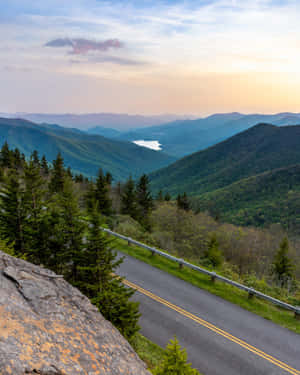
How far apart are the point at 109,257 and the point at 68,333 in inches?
160

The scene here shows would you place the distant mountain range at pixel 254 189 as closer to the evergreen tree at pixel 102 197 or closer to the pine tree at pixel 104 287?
the evergreen tree at pixel 102 197

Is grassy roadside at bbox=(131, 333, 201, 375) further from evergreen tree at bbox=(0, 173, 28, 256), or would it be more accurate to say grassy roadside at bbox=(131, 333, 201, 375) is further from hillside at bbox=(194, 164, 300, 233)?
hillside at bbox=(194, 164, 300, 233)

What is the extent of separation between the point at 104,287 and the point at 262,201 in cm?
9939

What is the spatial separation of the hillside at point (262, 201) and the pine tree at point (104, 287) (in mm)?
57065

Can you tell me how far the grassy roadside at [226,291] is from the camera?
13334 millimetres

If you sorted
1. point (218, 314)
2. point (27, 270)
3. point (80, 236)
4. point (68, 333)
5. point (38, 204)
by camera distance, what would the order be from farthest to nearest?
point (38, 204), point (218, 314), point (80, 236), point (27, 270), point (68, 333)

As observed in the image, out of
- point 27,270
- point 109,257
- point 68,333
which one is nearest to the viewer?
point 68,333

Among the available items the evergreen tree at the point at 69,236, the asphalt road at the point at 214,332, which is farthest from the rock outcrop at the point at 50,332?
the asphalt road at the point at 214,332

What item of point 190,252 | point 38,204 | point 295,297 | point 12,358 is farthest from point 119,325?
point 190,252

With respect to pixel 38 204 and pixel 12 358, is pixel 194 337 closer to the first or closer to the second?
pixel 12 358

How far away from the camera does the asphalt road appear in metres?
10.3

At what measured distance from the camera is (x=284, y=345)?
37.4ft

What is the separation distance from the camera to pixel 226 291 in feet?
50.1

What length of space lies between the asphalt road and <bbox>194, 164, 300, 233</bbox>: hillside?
52215 millimetres
